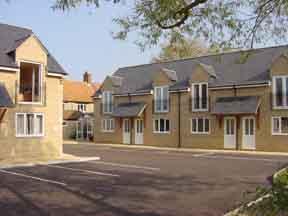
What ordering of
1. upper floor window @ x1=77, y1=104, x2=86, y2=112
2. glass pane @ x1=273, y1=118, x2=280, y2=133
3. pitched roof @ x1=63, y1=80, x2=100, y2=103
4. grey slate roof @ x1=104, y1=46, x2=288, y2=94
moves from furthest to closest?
1. upper floor window @ x1=77, y1=104, x2=86, y2=112
2. pitched roof @ x1=63, y1=80, x2=100, y2=103
3. grey slate roof @ x1=104, y1=46, x2=288, y2=94
4. glass pane @ x1=273, y1=118, x2=280, y2=133

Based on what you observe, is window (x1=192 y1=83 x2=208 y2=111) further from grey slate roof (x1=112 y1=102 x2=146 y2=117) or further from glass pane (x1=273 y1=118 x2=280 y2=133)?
glass pane (x1=273 y1=118 x2=280 y2=133)

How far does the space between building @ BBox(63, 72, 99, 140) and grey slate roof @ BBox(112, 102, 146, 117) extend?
8401 millimetres

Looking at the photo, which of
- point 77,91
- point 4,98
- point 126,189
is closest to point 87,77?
point 77,91

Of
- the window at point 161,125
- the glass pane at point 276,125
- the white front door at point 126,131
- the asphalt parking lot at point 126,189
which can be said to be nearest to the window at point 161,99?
the window at point 161,125

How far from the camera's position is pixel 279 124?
91.8 ft

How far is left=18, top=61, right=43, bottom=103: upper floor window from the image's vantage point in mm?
22203

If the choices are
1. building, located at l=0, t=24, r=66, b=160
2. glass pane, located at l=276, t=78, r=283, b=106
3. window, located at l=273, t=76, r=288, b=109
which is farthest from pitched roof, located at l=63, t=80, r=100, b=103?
glass pane, located at l=276, t=78, r=283, b=106

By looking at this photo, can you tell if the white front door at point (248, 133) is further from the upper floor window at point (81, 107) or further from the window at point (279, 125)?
the upper floor window at point (81, 107)

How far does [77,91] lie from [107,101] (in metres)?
17.1

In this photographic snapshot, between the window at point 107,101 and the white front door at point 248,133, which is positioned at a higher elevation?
the window at point 107,101

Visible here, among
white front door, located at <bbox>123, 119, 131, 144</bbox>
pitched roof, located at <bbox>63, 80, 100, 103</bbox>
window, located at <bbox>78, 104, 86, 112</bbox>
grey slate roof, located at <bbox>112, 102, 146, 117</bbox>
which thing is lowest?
white front door, located at <bbox>123, 119, 131, 144</bbox>

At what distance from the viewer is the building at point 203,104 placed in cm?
2836

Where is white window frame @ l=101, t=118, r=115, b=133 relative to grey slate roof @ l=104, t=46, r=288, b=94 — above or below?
below

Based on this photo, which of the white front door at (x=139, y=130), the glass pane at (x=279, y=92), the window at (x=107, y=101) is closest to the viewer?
the glass pane at (x=279, y=92)
